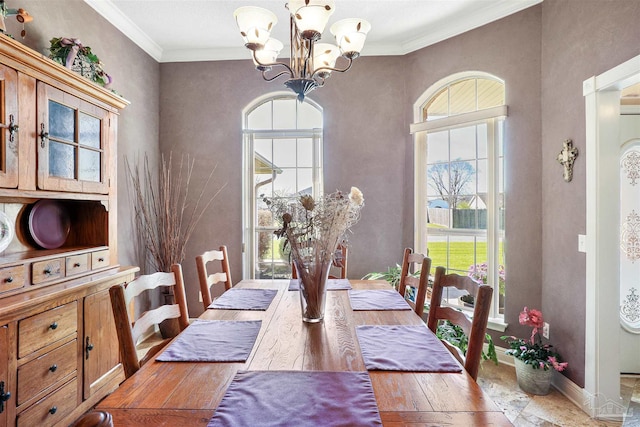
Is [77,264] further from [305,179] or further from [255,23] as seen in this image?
[305,179]

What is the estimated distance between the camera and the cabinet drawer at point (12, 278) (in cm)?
170

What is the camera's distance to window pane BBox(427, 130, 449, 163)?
10.9 feet

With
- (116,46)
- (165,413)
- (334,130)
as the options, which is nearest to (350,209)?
(165,413)

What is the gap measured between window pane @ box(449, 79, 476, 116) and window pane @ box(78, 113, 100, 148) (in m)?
2.84

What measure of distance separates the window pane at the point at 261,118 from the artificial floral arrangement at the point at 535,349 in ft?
9.44

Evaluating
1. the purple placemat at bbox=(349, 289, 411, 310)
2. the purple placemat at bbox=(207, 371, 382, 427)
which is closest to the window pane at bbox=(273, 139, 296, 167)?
the purple placemat at bbox=(349, 289, 411, 310)

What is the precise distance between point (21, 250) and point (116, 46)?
6.08ft

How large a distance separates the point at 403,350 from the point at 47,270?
192 cm

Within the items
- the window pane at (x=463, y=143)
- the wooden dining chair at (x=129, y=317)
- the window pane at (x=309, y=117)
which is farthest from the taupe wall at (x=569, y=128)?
the wooden dining chair at (x=129, y=317)

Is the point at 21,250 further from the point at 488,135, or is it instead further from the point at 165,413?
the point at 488,135

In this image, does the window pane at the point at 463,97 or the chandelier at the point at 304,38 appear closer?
the chandelier at the point at 304,38

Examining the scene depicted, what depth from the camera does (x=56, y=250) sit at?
2295mm

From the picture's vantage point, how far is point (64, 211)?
99.3 inches

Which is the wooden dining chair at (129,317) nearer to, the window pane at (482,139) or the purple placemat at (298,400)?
the purple placemat at (298,400)
